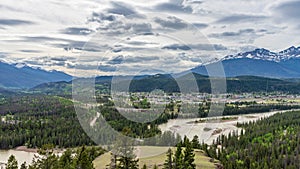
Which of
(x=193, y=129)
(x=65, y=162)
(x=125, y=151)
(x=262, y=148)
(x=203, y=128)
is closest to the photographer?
(x=125, y=151)

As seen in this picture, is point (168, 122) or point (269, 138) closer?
point (269, 138)

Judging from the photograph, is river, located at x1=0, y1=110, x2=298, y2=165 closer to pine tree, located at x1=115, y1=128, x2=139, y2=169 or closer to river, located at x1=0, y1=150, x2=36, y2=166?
river, located at x1=0, y1=150, x2=36, y2=166

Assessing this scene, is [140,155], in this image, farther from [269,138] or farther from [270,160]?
[269,138]

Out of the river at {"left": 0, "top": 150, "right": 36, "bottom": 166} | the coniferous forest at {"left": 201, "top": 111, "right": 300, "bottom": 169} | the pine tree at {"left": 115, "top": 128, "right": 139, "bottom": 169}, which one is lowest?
the river at {"left": 0, "top": 150, "right": 36, "bottom": 166}

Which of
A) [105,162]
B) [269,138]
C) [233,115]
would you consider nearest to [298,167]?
[269,138]

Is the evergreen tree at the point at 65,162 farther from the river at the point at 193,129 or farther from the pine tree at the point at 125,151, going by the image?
the river at the point at 193,129

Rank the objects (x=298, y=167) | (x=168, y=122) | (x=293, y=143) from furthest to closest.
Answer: (x=168, y=122)
(x=293, y=143)
(x=298, y=167)

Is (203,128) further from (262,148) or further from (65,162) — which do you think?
(65,162)

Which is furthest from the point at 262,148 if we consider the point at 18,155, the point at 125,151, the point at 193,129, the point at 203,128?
the point at 18,155

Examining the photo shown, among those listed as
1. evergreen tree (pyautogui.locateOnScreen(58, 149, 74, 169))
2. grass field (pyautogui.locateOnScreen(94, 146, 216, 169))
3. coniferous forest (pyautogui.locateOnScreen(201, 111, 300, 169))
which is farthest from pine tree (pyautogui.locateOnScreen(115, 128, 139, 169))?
coniferous forest (pyautogui.locateOnScreen(201, 111, 300, 169))

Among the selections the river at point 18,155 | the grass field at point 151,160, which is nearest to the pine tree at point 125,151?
the grass field at point 151,160

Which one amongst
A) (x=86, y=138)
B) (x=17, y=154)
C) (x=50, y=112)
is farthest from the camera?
(x=50, y=112)
